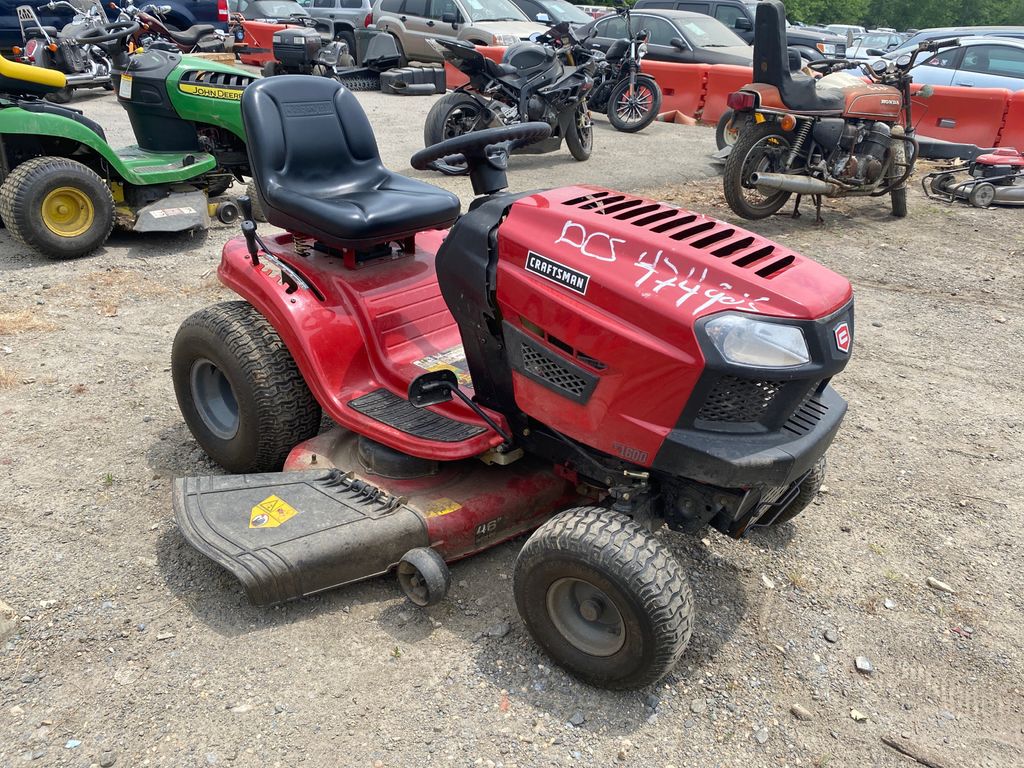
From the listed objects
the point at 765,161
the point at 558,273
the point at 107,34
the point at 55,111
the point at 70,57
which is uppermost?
the point at 107,34

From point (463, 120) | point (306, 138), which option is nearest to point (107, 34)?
point (463, 120)

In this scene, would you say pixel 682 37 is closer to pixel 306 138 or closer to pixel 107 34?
pixel 107 34

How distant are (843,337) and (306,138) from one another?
96.0 inches

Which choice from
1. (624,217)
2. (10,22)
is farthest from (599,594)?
(10,22)

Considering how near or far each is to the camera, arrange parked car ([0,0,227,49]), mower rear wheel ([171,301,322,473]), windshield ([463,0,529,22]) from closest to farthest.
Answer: mower rear wheel ([171,301,322,473]) < parked car ([0,0,227,49]) < windshield ([463,0,529,22])

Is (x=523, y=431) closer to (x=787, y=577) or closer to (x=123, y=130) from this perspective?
(x=787, y=577)

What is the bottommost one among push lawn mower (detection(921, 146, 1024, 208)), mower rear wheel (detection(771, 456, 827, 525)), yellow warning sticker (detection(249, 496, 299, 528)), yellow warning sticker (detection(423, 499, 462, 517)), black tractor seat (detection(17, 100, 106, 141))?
push lawn mower (detection(921, 146, 1024, 208))

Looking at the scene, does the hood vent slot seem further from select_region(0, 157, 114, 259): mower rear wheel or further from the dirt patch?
select_region(0, 157, 114, 259): mower rear wheel

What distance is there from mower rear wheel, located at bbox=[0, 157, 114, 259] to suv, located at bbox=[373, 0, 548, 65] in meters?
9.04

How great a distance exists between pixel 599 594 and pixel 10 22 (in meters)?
13.1

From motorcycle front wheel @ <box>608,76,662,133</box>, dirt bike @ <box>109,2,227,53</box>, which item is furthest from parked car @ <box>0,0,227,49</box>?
motorcycle front wheel @ <box>608,76,662,133</box>

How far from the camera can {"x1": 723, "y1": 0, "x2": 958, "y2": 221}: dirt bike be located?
7.50 metres

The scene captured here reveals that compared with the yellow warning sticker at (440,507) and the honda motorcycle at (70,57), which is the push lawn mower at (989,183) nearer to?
the yellow warning sticker at (440,507)

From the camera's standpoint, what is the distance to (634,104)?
1176 cm
